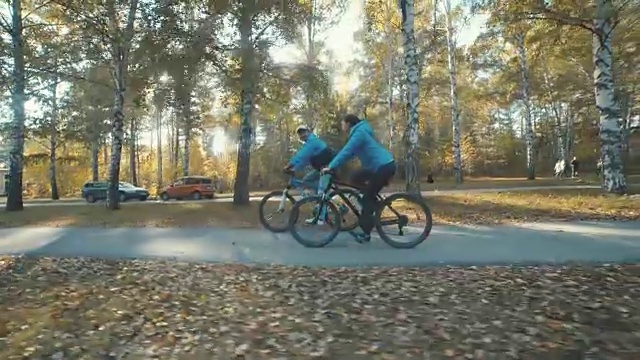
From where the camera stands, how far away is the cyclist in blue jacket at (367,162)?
730 centimetres

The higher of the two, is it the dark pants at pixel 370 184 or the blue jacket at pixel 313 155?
the blue jacket at pixel 313 155

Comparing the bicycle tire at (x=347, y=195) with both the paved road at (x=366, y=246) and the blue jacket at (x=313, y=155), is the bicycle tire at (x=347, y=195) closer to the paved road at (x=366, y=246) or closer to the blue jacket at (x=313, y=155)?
the paved road at (x=366, y=246)

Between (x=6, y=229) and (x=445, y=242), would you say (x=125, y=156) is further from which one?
(x=445, y=242)

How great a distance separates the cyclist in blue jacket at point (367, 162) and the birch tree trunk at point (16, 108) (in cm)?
1540

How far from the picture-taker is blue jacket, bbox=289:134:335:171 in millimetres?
8602

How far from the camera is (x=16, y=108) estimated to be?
18484mm

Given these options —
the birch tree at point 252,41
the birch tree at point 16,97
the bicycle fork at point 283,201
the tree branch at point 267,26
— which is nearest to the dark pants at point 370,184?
the bicycle fork at point 283,201

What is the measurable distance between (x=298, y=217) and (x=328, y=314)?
354 centimetres

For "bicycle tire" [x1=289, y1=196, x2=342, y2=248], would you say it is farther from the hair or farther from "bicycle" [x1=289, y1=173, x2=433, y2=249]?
the hair

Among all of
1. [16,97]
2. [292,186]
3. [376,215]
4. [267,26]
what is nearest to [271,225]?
[292,186]

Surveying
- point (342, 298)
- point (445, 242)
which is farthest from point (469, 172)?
point (342, 298)

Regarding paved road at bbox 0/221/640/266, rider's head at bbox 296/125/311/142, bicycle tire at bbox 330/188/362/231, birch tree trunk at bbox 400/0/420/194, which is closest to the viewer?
paved road at bbox 0/221/640/266

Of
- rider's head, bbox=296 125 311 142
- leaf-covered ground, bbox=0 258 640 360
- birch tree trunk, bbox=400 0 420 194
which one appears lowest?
leaf-covered ground, bbox=0 258 640 360

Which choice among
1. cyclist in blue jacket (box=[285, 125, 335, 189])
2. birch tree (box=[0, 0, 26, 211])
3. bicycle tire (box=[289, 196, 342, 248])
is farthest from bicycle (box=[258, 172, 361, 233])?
birch tree (box=[0, 0, 26, 211])
